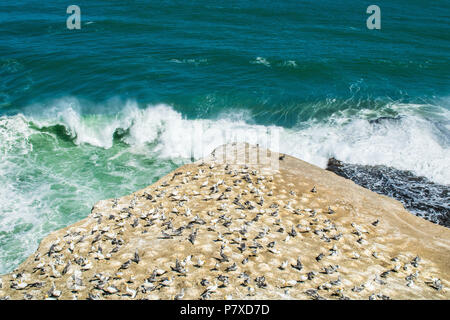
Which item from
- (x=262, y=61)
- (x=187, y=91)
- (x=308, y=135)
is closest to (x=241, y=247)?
(x=308, y=135)

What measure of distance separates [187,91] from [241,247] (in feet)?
84.6

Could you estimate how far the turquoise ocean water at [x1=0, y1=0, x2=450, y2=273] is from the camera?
26.4m

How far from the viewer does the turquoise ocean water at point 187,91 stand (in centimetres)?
2644

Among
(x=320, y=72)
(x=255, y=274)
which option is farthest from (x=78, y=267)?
(x=320, y=72)

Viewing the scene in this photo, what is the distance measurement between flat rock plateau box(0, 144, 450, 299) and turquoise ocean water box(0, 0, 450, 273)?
661 centimetres

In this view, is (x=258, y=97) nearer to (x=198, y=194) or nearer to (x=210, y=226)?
(x=198, y=194)

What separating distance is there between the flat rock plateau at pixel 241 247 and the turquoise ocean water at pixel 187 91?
6.61 m

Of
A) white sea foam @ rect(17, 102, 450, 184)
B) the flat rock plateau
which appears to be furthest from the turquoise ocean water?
the flat rock plateau

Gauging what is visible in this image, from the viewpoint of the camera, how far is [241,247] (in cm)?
1434

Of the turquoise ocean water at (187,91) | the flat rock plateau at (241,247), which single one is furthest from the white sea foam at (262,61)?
the flat rock plateau at (241,247)

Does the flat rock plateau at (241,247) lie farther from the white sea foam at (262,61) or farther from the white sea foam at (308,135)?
the white sea foam at (262,61)

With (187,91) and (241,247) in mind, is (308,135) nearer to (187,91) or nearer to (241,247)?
(187,91)
